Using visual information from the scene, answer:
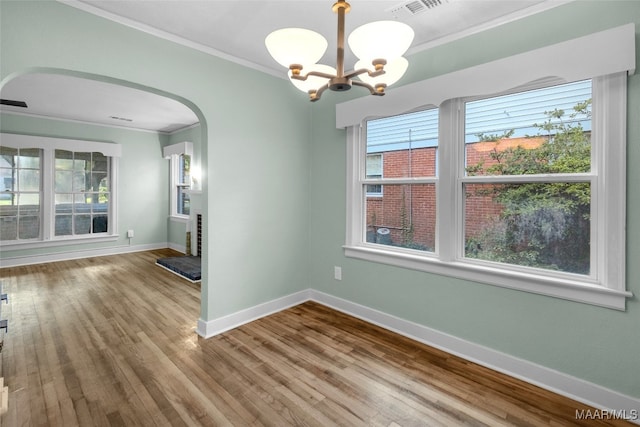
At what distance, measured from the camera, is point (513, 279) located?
7.14 ft

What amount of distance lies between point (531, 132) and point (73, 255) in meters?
7.25

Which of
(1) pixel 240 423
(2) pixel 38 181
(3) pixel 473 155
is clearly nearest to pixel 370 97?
(3) pixel 473 155

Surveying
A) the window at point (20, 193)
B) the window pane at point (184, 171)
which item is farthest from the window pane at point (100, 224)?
the window pane at point (184, 171)

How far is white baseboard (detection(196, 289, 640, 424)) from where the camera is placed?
1.87 m

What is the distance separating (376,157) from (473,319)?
1.66 metres

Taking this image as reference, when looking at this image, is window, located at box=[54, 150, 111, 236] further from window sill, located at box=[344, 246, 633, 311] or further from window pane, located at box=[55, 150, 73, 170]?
window sill, located at box=[344, 246, 633, 311]

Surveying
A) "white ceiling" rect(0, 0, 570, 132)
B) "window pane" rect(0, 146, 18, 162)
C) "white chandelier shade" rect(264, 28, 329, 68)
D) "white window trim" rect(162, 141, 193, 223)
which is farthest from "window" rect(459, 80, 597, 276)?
"window pane" rect(0, 146, 18, 162)

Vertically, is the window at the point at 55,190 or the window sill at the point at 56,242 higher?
the window at the point at 55,190

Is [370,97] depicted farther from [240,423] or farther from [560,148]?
[240,423]

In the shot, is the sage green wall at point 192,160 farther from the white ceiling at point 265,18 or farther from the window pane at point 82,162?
the white ceiling at point 265,18

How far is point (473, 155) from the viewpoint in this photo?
2439 mm

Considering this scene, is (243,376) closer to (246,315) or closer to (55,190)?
(246,315)

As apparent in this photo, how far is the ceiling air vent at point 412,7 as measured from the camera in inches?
79.8

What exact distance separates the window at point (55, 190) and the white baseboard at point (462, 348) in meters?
4.73
